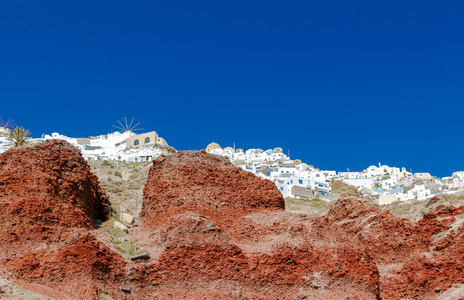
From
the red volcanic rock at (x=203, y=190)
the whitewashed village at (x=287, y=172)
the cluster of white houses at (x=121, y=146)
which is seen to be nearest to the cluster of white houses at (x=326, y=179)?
the whitewashed village at (x=287, y=172)

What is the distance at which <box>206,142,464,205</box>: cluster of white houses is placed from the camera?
6100 cm

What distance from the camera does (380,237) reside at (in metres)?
24.4

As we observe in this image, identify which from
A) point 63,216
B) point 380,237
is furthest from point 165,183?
point 380,237

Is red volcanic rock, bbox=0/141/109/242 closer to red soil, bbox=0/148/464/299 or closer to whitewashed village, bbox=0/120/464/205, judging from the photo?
red soil, bbox=0/148/464/299

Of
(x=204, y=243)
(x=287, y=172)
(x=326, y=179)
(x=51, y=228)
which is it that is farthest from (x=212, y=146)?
(x=51, y=228)

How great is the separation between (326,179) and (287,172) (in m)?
8.54

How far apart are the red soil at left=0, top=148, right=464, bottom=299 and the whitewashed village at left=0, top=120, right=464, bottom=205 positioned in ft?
84.8

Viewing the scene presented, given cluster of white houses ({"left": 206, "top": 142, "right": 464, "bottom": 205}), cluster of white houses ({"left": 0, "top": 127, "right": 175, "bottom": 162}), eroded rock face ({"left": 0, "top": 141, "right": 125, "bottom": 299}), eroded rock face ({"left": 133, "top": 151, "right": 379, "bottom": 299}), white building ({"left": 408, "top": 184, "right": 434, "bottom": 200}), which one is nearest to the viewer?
eroded rock face ({"left": 0, "top": 141, "right": 125, "bottom": 299})

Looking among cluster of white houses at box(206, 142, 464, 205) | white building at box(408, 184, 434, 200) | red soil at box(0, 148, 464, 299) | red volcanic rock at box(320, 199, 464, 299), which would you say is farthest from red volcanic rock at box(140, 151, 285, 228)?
white building at box(408, 184, 434, 200)

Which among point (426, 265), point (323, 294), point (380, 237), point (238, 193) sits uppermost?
point (238, 193)

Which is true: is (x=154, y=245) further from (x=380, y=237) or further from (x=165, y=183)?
(x=380, y=237)

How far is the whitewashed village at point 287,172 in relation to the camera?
6113 cm

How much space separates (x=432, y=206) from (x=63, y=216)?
85.2 ft

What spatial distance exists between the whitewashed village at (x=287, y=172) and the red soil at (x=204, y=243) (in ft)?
84.8
